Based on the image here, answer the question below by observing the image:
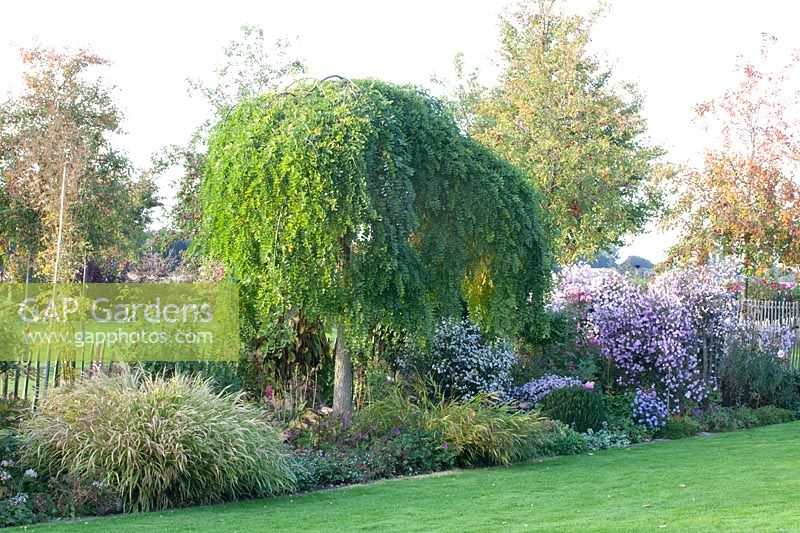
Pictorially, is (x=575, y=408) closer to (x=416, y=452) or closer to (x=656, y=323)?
(x=656, y=323)

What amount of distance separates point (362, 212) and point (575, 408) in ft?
12.2

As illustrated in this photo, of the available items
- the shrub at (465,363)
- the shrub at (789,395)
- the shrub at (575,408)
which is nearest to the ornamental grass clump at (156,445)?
the shrub at (465,363)

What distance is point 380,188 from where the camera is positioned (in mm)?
9211

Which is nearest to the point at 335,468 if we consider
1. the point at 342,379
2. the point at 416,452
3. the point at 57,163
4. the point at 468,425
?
the point at 416,452

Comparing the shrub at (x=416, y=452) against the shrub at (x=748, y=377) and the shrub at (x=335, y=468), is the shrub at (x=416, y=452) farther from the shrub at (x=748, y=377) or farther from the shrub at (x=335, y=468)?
the shrub at (x=748, y=377)

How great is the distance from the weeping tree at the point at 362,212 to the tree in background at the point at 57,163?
859 centimetres

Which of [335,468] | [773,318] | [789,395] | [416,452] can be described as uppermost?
[773,318]

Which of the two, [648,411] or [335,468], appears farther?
[648,411]

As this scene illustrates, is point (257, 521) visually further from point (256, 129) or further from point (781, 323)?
point (781, 323)

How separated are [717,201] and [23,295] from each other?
1393 centimetres

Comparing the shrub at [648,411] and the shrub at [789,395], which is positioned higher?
the shrub at [789,395]

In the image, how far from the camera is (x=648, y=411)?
38.7ft

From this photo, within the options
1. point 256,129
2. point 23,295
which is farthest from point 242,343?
point 23,295

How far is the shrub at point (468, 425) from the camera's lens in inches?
358
